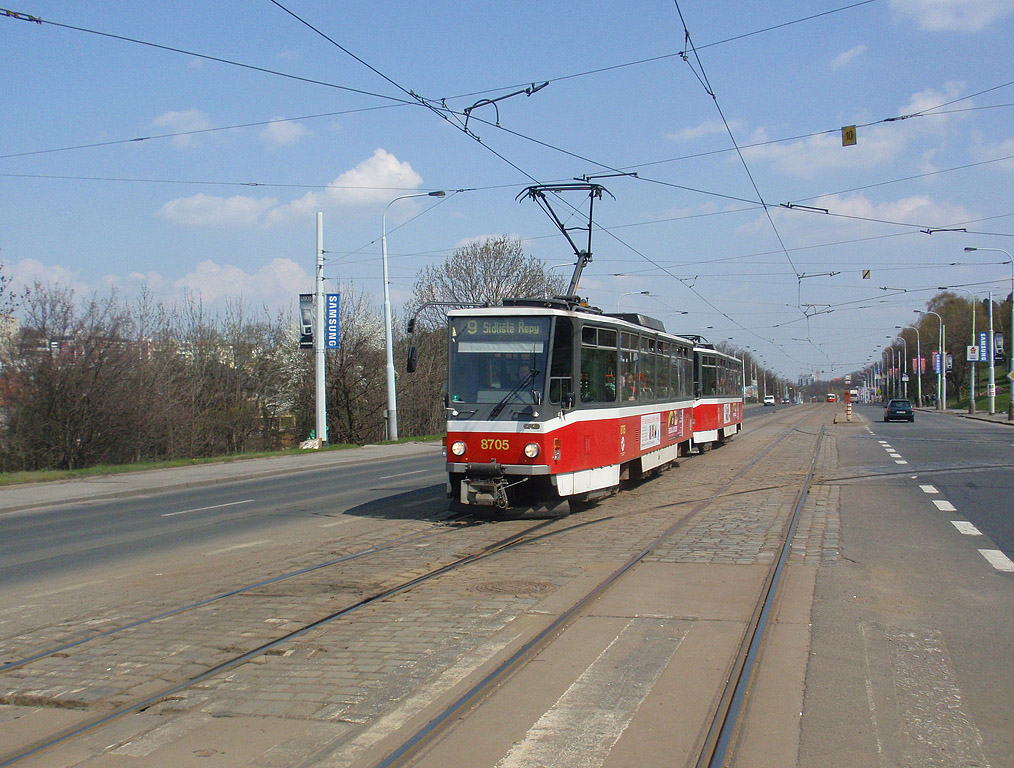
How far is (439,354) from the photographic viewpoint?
157ft

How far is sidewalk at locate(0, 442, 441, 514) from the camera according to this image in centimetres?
1838

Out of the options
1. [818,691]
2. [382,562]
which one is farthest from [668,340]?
[818,691]

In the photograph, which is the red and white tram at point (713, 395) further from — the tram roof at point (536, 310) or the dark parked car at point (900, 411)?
the dark parked car at point (900, 411)

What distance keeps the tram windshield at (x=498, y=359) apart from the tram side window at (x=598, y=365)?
2.96 feet

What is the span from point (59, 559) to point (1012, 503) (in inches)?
530

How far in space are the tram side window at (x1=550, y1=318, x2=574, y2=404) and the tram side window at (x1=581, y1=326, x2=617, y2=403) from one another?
365mm

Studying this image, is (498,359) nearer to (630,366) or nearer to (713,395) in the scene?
(630,366)

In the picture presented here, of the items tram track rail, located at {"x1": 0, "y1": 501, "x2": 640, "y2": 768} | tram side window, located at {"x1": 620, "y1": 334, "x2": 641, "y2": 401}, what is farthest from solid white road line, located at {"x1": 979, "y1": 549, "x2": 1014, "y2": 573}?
tram side window, located at {"x1": 620, "y1": 334, "x2": 641, "y2": 401}

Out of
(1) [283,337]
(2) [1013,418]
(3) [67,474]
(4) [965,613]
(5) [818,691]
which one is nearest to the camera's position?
(5) [818,691]

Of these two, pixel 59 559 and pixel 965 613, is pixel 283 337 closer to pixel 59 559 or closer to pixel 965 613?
pixel 59 559

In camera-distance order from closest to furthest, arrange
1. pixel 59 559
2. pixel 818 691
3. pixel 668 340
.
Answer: pixel 818 691, pixel 59 559, pixel 668 340

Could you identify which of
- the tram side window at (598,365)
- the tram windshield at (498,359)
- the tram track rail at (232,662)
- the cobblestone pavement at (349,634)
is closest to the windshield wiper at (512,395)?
the tram windshield at (498,359)

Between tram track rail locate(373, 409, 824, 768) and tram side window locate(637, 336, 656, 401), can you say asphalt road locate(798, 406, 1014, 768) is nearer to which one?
tram track rail locate(373, 409, 824, 768)

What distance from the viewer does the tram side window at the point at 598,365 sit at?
13.1 meters
